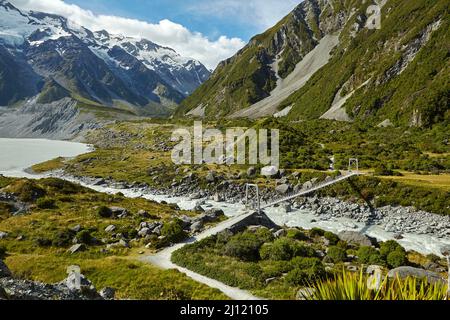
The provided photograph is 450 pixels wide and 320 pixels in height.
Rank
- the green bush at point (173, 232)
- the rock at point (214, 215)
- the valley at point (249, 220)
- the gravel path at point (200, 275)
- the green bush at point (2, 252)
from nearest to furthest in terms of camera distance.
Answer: the gravel path at point (200, 275)
the valley at point (249, 220)
the green bush at point (2, 252)
the green bush at point (173, 232)
the rock at point (214, 215)

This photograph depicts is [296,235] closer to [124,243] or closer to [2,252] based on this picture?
[124,243]

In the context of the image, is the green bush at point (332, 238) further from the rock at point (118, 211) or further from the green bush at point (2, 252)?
the green bush at point (2, 252)

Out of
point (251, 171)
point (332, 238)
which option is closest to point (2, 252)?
point (332, 238)

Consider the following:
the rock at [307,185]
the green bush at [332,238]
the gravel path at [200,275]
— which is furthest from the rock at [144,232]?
the rock at [307,185]

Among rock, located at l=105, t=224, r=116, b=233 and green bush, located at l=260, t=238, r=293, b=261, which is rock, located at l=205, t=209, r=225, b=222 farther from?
green bush, located at l=260, t=238, r=293, b=261

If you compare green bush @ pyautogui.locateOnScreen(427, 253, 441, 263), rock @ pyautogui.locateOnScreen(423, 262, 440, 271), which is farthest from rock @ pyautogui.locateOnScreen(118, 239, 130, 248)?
green bush @ pyautogui.locateOnScreen(427, 253, 441, 263)
